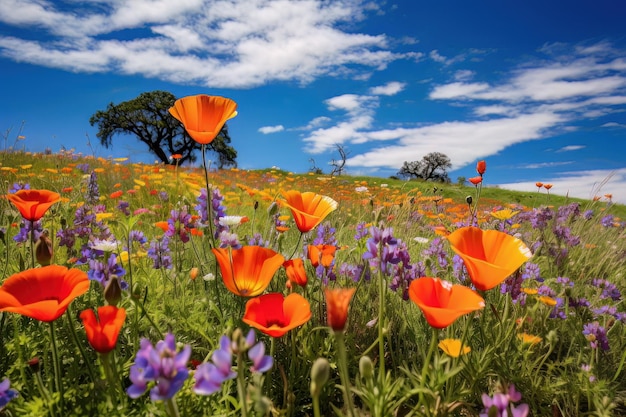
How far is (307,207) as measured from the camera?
5.39 ft

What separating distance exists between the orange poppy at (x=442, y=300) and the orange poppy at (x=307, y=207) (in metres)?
0.51

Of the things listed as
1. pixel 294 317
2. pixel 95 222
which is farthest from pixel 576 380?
pixel 95 222

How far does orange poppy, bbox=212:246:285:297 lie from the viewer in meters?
1.37

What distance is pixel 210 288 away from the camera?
96.0 inches

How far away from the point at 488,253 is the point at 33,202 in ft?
5.37

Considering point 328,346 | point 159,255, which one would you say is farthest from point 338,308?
point 159,255

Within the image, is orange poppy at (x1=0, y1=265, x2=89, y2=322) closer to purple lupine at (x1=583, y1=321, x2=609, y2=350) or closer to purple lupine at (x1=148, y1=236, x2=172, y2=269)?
purple lupine at (x1=148, y1=236, x2=172, y2=269)

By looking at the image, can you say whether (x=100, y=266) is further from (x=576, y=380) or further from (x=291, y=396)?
(x=576, y=380)

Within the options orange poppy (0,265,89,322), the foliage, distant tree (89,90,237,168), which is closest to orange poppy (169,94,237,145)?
the foliage

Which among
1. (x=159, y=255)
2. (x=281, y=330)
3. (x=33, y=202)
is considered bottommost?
(x=159, y=255)

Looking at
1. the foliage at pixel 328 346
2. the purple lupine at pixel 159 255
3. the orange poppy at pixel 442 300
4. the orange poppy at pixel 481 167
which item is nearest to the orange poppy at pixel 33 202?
the foliage at pixel 328 346

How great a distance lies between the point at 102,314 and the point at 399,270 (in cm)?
130

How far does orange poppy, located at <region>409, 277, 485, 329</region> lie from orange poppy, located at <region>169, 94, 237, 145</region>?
892 millimetres

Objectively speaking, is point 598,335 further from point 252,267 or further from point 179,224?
point 179,224
